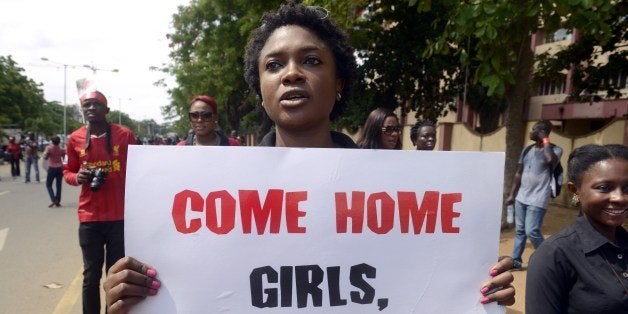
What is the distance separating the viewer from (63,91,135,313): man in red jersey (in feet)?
10.2

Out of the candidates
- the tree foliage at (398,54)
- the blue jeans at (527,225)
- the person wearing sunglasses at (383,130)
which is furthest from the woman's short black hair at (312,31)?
the tree foliage at (398,54)

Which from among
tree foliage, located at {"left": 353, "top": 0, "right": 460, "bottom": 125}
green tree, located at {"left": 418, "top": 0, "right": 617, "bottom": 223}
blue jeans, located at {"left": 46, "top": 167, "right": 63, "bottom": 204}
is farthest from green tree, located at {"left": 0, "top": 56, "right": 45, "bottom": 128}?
green tree, located at {"left": 418, "top": 0, "right": 617, "bottom": 223}

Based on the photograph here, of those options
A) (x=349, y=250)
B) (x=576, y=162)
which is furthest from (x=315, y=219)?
(x=576, y=162)

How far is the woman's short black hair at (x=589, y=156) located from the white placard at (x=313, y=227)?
0.77 meters

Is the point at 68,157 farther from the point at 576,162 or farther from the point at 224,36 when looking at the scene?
the point at 224,36

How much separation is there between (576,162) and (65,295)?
4.20 m

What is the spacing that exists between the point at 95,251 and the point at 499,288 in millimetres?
2744

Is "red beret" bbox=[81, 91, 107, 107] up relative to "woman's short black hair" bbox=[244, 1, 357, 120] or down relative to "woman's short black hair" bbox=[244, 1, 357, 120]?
down

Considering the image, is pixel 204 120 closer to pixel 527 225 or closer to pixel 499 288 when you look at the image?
pixel 499 288

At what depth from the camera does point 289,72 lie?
4.55ft

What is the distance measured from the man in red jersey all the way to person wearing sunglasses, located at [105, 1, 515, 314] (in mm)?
2073

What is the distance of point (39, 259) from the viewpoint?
515cm

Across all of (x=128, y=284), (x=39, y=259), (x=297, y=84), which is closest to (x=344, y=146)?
(x=297, y=84)

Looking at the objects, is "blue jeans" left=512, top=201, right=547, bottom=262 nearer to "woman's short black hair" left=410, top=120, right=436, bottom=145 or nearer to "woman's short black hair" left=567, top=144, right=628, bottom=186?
"woman's short black hair" left=410, top=120, right=436, bottom=145
